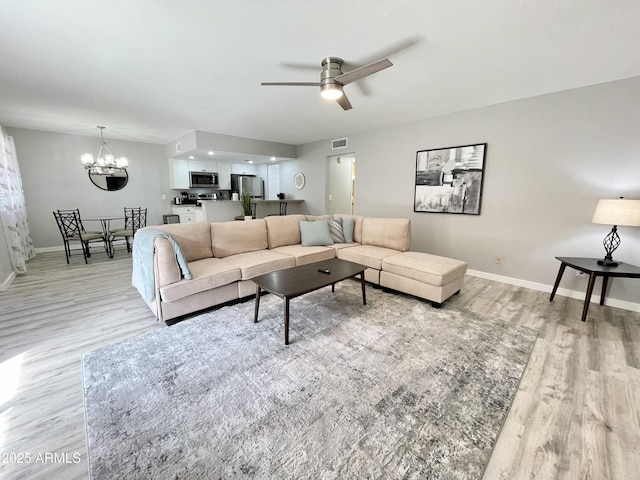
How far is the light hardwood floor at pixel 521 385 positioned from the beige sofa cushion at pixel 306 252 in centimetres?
169

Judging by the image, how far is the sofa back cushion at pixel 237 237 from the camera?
3.30 metres

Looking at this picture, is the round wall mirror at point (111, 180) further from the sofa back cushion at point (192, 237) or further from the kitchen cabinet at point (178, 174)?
the sofa back cushion at point (192, 237)

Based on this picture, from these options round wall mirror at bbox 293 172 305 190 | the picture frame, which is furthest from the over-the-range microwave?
the picture frame

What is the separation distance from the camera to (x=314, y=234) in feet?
12.9

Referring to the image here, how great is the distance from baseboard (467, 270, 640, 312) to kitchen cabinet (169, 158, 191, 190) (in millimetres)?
6858

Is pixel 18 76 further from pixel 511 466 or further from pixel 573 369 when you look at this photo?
pixel 573 369

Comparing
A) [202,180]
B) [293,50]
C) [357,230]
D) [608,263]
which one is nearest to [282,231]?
[357,230]

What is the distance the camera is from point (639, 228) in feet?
8.95

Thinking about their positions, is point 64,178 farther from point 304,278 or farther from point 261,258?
point 304,278

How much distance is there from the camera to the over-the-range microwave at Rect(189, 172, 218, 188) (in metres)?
6.70

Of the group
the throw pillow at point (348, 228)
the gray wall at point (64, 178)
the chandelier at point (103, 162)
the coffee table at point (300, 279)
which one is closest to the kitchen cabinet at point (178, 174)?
the gray wall at point (64, 178)

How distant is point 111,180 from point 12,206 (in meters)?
2.15

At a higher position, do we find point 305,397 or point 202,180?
point 202,180

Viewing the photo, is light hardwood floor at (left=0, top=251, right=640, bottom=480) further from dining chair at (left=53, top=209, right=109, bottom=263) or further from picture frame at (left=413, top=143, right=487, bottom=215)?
dining chair at (left=53, top=209, right=109, bottom=263)
